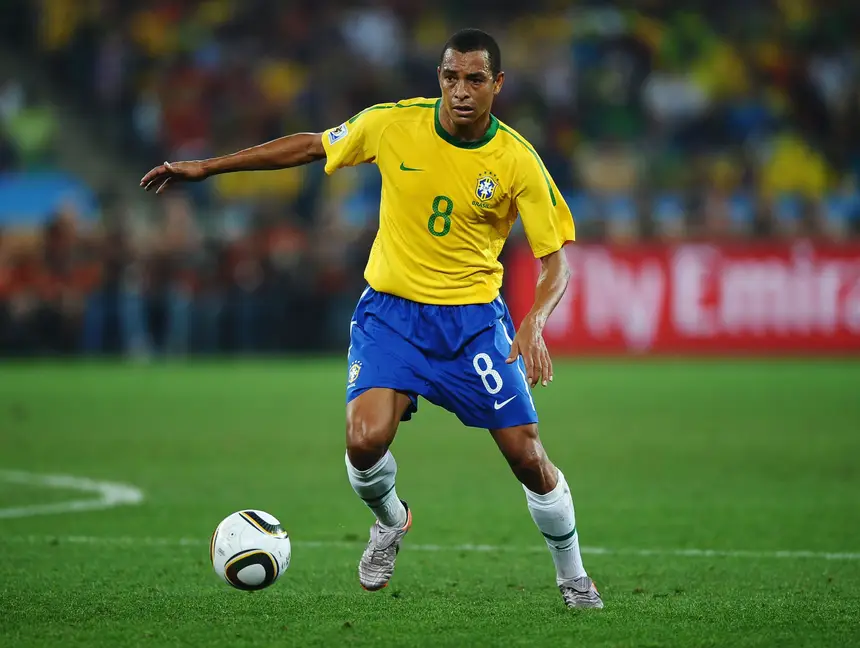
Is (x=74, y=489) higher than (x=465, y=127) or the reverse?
the reverse

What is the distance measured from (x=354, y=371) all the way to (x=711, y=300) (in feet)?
47.2

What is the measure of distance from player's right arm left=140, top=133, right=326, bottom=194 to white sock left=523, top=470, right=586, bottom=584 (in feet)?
5.74

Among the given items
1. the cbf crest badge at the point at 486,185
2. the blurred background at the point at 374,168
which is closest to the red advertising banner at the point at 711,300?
the blurred background at the point at 374,168

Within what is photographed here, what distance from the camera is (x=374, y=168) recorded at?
2289cm

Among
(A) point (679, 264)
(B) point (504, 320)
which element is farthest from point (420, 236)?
(A) point (679, 264)

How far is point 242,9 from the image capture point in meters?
25.8

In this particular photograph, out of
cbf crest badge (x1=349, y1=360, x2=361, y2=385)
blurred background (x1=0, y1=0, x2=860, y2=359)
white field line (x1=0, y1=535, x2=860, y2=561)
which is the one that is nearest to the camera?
cbf crest badge (x1=349, y1=360, x2=361, y2=385)

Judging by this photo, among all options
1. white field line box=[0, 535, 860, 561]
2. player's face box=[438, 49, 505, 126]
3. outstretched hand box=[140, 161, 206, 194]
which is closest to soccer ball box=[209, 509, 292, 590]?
outstretched hand box=[140, 161, 206, 194]

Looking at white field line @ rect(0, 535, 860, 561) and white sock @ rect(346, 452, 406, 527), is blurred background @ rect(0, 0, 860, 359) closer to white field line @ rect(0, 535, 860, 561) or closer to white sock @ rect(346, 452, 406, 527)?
white field line @ rect(0, 535, 860, 561)

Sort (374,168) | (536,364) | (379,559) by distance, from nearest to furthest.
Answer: (536,364) → (379,559) → (374,168)

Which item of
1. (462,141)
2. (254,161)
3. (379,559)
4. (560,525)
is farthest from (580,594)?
(254,161)

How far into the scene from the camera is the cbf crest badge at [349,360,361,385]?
5777 millimetres

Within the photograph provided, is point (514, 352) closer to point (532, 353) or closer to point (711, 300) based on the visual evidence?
point (532, 353)

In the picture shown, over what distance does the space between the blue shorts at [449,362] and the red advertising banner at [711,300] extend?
44.6ft
